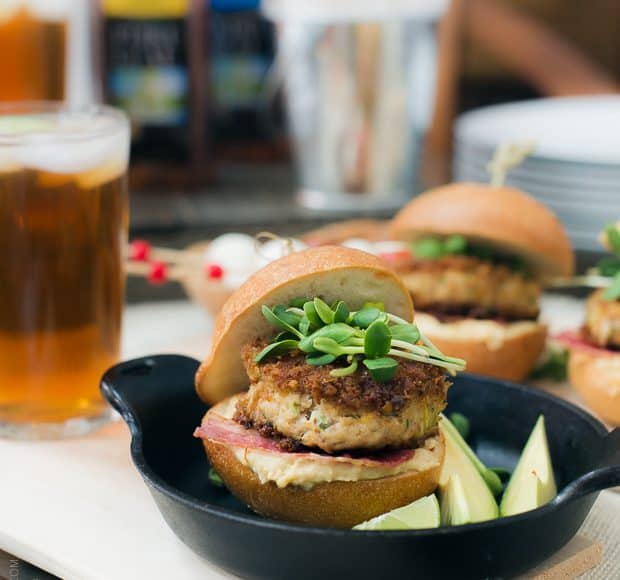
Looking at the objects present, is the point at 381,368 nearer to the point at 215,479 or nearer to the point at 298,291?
the point at 298,291

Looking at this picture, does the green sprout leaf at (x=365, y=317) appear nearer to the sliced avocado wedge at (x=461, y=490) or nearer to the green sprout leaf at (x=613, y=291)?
the sliced avocado wedge at (x=461, y=490)

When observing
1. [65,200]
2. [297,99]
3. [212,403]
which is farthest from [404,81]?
[212,403]

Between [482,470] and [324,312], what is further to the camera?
[482,470]

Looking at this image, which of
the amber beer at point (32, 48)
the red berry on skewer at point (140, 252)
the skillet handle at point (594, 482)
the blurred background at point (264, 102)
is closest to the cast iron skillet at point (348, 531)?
the skillet handle at point (594, 482)

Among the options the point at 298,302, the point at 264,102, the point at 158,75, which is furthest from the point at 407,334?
the point at 264,102

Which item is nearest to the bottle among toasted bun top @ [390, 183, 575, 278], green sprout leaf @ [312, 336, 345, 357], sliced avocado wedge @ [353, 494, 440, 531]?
toasted bun top @ [390, 183, 575, 278]
